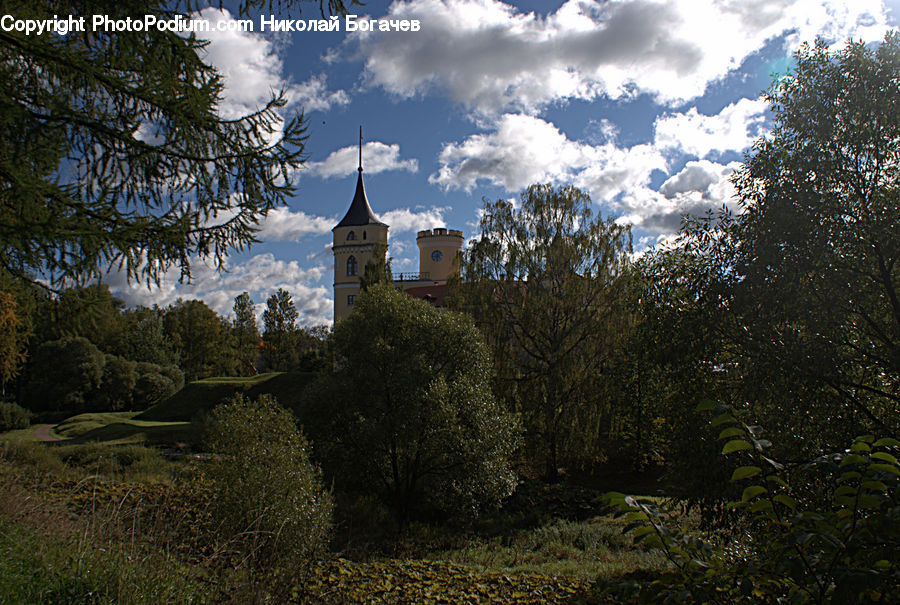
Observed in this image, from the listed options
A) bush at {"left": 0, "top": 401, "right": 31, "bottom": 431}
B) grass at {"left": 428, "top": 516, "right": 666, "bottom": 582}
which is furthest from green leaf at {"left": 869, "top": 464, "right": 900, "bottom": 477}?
bush at {"left": 0, "top": 401, "right": 31, "bottom": 431}

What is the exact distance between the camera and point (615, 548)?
1288 centimetres

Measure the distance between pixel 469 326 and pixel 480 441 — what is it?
337 cm

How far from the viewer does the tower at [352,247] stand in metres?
50.0

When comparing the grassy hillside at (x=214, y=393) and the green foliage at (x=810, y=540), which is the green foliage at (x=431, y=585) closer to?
the green foliage at (x=810, y=540)

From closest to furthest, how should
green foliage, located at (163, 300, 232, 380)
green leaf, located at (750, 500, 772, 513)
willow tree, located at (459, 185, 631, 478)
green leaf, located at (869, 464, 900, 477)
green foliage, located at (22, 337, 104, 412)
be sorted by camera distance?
green leaf, located at (869, 464, 900, 477) → green leaf, located at (750, 500, 772, 513) → willow tree, located at (459, 185, 631, 478) → green foliage, located at (22, 337, 104, 412) → green foliage, located at (163, 300, 232, 380)

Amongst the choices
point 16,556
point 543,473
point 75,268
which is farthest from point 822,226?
point 543,473

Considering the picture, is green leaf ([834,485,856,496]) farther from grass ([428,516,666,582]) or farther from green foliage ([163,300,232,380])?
green foliage ([163,300,232,380])

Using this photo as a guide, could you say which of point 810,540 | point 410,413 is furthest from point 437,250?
point 810,540

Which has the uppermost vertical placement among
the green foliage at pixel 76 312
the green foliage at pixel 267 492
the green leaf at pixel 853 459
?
the green foliage at pixel 76 312

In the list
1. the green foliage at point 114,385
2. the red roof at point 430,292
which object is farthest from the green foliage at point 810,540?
the green foliage at point 114,385

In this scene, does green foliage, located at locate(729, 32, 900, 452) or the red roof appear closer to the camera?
green foliage, located at locate(729, 32, 900, 452)

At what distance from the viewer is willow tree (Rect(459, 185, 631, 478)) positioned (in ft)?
63.6

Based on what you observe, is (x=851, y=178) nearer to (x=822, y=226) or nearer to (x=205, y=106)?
(x=822, y=226)

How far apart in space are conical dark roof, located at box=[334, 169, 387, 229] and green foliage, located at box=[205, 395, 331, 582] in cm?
4183
